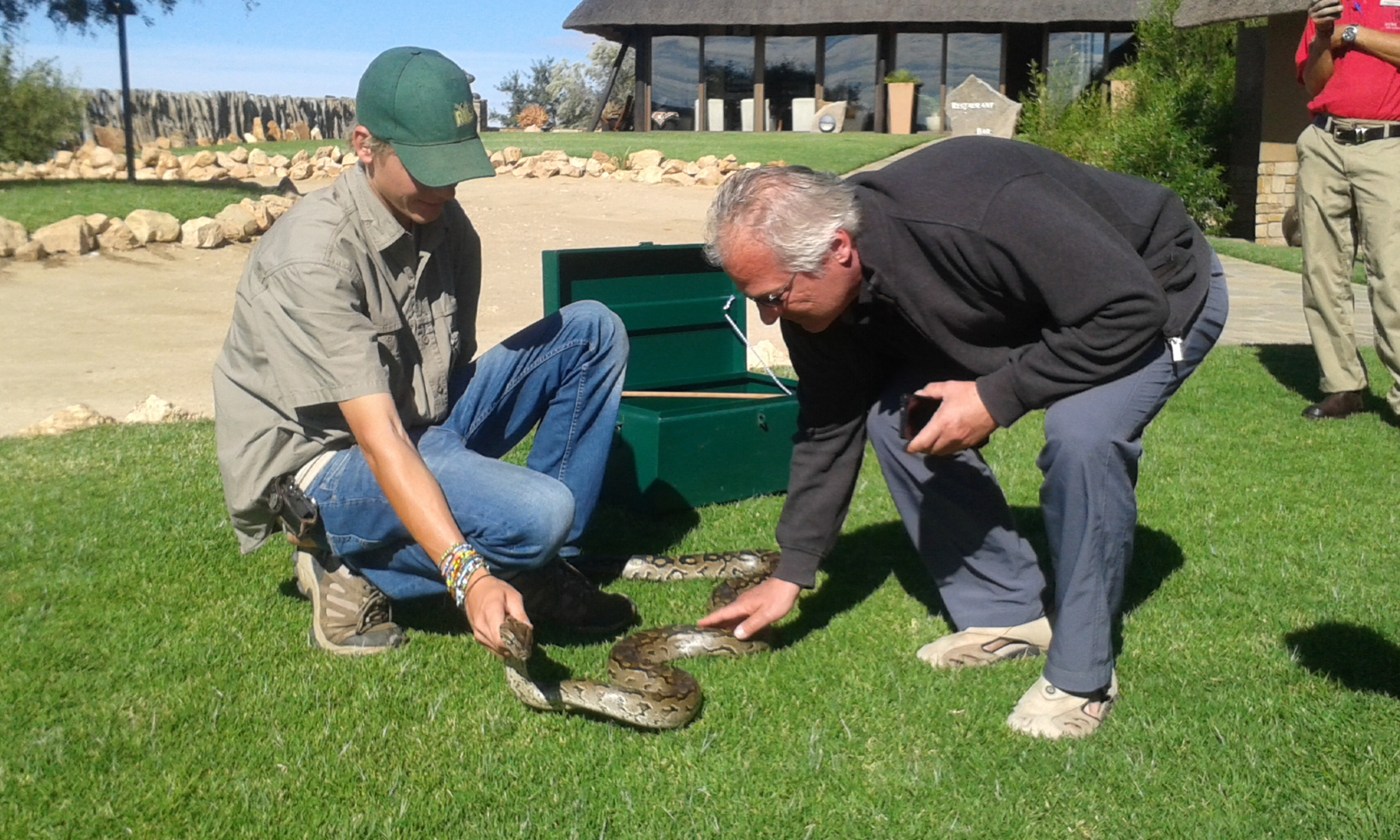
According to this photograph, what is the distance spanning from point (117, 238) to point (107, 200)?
72.7 inches

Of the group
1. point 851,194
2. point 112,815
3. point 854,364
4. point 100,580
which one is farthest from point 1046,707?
point 100,580

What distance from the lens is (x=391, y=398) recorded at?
12.2 ft

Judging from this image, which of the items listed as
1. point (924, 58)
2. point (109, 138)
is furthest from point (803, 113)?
point (109, 138)

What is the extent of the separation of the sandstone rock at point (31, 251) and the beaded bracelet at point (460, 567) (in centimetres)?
1199

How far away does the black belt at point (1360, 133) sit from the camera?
7266 mm

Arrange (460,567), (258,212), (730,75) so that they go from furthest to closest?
(730,75) < (258,212) < (460,567)

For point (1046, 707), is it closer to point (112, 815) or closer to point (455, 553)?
point (455, 553)

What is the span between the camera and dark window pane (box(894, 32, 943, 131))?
3153cm

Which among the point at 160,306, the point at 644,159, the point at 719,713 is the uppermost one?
the point at 644,159

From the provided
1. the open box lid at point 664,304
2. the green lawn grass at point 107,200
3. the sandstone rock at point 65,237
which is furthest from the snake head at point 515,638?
the green lawn grass at point 107,200

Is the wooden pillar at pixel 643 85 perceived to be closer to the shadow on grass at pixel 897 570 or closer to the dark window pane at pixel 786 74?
the dark window pane at pixel 786 74

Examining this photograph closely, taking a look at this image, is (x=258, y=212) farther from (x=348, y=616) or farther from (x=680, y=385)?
(x=348, y=616)

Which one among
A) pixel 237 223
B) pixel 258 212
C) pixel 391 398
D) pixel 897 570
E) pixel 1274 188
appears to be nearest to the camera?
pixel 391 398

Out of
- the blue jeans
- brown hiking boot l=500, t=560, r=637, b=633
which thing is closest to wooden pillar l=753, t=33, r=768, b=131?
the blue jeans
